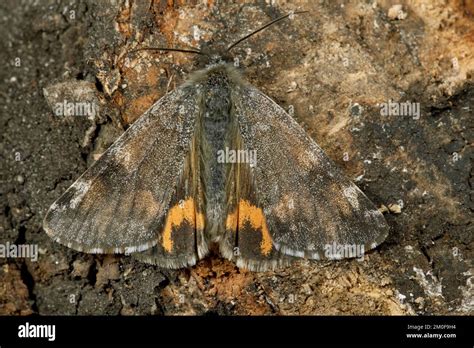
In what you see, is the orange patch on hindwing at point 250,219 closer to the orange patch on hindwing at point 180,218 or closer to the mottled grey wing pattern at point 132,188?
the orange patch on hindwing at point 180,218

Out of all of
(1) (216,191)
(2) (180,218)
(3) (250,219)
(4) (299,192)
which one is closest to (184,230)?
(2) (180,218)

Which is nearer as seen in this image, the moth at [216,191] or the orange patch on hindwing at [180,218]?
the moth at [216,191]

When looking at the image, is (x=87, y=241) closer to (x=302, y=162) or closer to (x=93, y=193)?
(x=93, y=193)

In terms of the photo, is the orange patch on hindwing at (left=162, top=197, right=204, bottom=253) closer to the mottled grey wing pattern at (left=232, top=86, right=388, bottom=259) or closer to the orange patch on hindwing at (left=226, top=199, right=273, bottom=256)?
the orange patch on hindwing at (left=226, top=199, right=273, bottom=256)

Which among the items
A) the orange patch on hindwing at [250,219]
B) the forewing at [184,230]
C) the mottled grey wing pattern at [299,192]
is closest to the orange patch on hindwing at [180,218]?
the forewing at [184,230]

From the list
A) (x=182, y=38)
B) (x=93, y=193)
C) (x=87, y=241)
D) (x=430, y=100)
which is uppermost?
(x=182, y=38)
